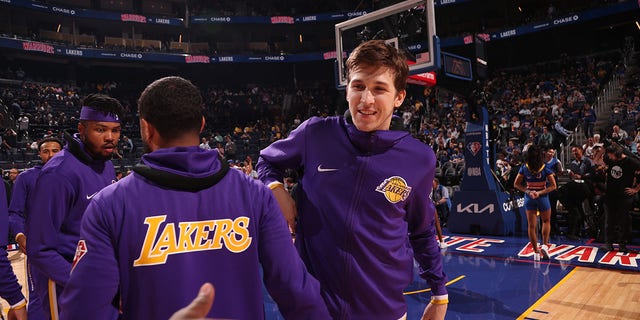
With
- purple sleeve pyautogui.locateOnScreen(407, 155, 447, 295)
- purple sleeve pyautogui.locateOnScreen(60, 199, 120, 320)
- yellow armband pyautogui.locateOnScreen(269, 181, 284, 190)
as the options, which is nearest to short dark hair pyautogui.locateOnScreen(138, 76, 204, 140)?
purple sleeve pyautogui.locateOnScreen(60, 199, 120, 320)

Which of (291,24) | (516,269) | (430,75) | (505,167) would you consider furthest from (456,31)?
(516,269)

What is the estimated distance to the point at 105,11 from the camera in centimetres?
2759

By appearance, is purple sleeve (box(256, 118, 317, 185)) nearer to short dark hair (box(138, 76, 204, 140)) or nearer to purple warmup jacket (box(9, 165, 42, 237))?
short dark hair (box(138, 76, 204, 140))

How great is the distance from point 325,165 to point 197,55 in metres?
28.1

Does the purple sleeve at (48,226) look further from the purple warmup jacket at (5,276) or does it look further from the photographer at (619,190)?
Result: the photographer at (619,190)

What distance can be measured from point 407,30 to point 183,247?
6952 mm

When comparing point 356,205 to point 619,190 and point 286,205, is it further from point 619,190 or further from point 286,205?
point 619,190

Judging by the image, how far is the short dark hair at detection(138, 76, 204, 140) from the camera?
1338 millimetres

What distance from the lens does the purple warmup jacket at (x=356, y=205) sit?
1.82m

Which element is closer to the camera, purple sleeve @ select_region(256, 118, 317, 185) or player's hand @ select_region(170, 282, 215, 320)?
player's hand @ select_region(170, 282, 215, 320)

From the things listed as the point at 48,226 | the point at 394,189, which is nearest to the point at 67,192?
the point at 48,226

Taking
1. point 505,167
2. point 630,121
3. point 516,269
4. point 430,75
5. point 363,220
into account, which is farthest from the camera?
point 630,121

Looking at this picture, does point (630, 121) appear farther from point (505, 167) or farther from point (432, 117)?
point (432, 117)

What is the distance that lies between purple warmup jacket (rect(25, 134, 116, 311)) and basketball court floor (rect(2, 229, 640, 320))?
2905 millimetres
